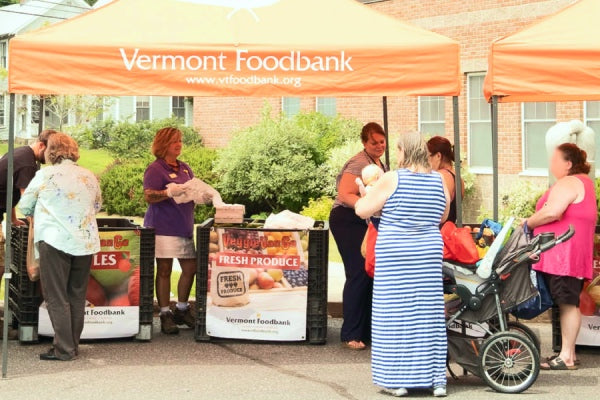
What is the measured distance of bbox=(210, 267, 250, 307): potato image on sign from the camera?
8.62 meters

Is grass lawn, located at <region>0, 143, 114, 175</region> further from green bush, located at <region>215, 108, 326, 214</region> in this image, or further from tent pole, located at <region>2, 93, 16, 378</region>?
tent pole, located at <region>2, 93, 16, 378</region>

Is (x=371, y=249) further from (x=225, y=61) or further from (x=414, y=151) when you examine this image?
(x=225, y=61)

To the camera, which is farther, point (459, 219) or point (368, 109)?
point (368, 109)

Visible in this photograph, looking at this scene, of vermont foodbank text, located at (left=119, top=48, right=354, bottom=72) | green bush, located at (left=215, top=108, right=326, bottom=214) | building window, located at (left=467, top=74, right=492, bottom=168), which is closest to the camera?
vermont foodbank text, located at (left=119, top=48, right=354, bottom=72)

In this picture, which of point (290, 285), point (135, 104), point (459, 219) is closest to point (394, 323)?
point (459, 219)

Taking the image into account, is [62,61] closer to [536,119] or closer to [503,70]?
[503,70]

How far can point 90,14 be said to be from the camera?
26.7 ft

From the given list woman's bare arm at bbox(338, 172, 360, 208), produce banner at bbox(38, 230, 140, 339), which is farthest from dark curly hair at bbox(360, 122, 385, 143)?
produce banner at bbox(38, 230, 140, 339)

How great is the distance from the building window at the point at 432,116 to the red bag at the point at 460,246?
14.3 m

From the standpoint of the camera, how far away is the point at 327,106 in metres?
24.4

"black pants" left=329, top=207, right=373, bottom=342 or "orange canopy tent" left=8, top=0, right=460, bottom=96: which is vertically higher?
"orange canopy tent" left=8, top=0, right=460, bottom=96

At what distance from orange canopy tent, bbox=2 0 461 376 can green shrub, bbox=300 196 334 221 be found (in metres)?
11.8

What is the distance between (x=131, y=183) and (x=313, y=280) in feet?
50.9

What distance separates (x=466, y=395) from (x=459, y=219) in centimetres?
154
